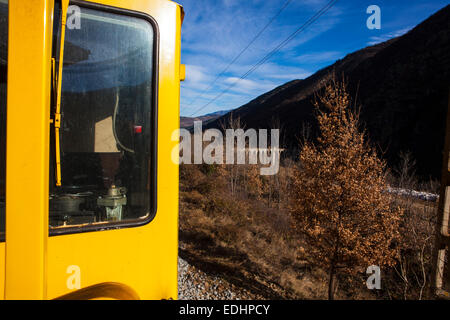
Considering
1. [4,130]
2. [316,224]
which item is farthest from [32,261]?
[316,224]

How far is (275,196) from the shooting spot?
63.4 ft

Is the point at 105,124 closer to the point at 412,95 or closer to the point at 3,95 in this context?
the point at 3,95

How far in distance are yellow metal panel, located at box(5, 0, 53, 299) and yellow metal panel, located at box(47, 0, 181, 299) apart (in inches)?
8.9

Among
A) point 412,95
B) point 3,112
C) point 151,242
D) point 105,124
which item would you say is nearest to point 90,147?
point 105,124

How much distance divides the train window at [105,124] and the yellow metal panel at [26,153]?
→ 0.25 metres

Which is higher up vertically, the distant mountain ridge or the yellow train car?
the distant mountain ridge

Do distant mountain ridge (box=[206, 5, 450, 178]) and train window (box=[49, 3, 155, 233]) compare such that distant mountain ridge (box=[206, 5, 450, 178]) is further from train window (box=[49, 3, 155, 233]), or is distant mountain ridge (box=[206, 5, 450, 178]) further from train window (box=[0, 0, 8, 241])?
train window (box=[0, 0, 8, 241])

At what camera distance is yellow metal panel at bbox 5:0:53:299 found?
0.88 m

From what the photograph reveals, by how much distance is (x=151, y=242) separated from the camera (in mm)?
1342

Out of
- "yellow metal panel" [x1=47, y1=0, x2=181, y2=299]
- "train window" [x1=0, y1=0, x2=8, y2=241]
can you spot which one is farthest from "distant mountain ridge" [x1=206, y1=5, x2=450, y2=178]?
"train window" [x1=0, y1=0, x2=8, y2=241]

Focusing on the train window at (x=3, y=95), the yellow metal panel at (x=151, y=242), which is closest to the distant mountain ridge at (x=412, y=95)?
the yellow metal panel at (x=151, y=242)

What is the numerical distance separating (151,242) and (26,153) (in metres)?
0.69

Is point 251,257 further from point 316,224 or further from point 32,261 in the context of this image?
point 32,261

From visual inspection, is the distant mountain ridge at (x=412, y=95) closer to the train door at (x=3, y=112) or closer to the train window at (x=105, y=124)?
the train window at (x=105, y=124)
